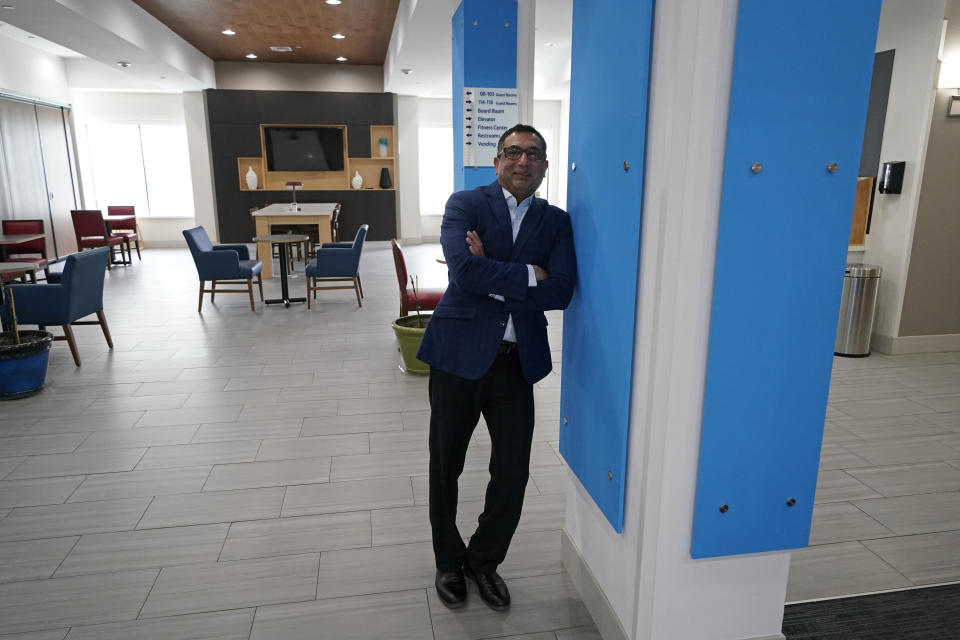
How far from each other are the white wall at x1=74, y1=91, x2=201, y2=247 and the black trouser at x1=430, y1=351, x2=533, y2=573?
11781 millimetres

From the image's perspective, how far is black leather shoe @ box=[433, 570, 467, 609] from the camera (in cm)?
226

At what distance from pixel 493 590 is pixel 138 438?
8.46 feet

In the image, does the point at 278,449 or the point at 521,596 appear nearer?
the point at 521,596

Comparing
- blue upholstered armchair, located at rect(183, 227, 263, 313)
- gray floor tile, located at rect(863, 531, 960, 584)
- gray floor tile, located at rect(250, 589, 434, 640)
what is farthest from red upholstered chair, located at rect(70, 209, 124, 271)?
gray floor tile, located at rect(863, 531, 960, 584)

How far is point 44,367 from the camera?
14.8 feet

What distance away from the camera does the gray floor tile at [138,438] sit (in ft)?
11.9

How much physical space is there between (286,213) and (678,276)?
831 centimetres

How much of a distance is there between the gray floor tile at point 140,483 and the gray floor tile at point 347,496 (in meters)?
0.55

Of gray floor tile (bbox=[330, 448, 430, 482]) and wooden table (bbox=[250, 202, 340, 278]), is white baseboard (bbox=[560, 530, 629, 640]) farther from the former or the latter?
wooden table (bbox=[250, 202, 340, 278])

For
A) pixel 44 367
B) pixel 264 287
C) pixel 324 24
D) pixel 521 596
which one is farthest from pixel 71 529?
pixel 324 24

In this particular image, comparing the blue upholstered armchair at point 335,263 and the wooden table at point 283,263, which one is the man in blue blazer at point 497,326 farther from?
the wooden table at point 283,263

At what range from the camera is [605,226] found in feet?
6.31

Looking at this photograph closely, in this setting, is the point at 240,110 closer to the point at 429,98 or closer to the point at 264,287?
the point at 429,98

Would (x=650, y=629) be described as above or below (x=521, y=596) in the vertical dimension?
above
